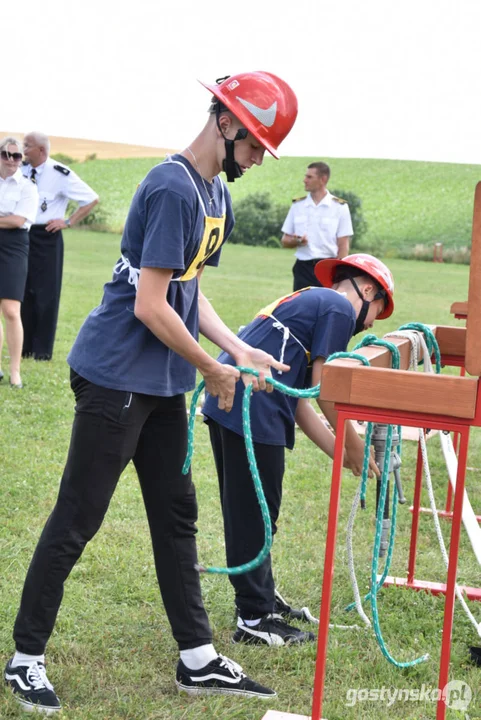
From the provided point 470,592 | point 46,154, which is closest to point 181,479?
point 470,592

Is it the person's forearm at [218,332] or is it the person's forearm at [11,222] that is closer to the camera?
the person's forearm at [218,332]

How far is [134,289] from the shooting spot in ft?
8.91

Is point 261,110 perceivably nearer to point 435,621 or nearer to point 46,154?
point 435,621

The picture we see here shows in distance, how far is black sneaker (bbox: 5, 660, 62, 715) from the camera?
277 cm

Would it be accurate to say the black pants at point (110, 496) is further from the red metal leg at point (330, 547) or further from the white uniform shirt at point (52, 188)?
the white uniform shirt at point (52, 188)

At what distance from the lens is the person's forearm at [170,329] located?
8.36ft

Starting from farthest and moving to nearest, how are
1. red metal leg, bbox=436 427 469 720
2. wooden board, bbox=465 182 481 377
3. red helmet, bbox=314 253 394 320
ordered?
red helmet, bbox=314 253 394 320, red metal leg, bbox=436 427 469 720, wooden board, bbox=465 182 481 377

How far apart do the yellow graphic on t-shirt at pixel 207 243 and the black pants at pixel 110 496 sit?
0.40 metres

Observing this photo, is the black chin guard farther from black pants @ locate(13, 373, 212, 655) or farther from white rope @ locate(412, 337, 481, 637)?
white rope @ locate(412, 337, 481, 637)

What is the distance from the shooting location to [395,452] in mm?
3137

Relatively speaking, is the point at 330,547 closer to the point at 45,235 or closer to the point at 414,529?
the point at 414,529

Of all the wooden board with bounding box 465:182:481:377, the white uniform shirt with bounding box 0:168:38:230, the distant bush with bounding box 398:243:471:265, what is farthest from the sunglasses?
the distant bush with bounding box 398:243:471:265

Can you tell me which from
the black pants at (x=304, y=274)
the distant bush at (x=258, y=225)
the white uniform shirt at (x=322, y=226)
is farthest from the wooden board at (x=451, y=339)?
the distant bush at (x=258, y=225)

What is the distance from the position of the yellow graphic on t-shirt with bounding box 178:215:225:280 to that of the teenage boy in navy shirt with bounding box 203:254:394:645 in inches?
20.9
